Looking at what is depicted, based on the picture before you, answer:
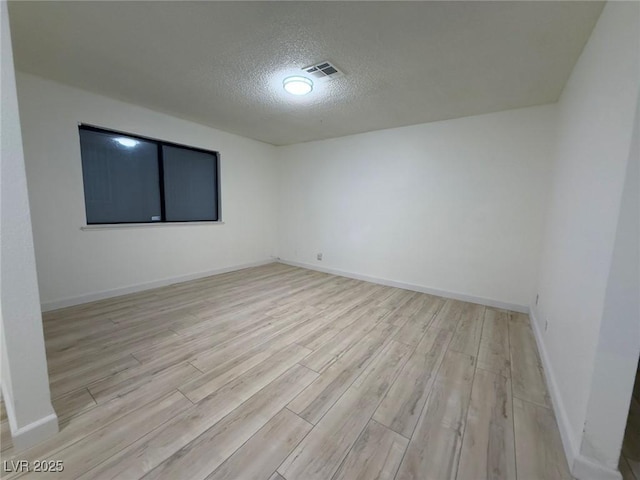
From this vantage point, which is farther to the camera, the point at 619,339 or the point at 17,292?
the point at 17,292

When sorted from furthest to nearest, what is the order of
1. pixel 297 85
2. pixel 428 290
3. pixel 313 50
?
1. pixel 428 290
2. pixel 297 85
3. pixel 313 50

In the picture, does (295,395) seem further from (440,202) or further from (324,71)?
(440,202)

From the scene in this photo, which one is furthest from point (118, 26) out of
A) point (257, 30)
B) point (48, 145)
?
point (48, 145)

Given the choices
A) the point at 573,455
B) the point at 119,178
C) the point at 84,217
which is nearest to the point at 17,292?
the point at 84,217

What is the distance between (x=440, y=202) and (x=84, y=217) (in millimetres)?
4474

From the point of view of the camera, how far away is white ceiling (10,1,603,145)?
5.28 feet

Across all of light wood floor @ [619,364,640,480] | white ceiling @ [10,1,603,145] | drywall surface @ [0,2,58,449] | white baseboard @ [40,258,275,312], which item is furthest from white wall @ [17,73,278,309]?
light wood floor @ [619,364,640,480]

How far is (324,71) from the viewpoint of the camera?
7.48 ft

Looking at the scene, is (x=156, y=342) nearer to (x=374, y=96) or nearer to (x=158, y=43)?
(x=158, y=43)

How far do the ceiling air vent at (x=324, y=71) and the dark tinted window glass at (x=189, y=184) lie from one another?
102 inches

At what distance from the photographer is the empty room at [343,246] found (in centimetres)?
121

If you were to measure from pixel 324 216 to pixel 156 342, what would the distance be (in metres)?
3.27

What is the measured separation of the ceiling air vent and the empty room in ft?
0.14

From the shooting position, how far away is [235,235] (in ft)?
15.5
